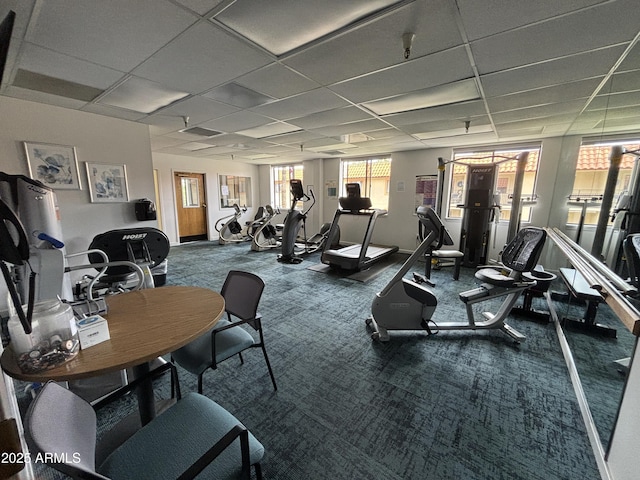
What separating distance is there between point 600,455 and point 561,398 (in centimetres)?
52

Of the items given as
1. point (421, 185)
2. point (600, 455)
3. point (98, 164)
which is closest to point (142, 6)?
point (98, 164)

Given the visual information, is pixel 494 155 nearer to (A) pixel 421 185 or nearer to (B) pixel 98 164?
(A) pixel 421 185

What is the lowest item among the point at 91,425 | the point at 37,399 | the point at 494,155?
the point at 91,425

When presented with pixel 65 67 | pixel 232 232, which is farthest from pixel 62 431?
pixel 232 232

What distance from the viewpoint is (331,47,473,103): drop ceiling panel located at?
2.11m

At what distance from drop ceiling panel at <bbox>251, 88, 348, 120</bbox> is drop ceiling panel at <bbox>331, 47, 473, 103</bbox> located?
178mm

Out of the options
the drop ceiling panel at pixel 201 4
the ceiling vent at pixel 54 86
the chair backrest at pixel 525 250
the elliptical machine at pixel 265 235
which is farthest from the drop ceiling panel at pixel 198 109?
the chair backrest at pixel 525 250

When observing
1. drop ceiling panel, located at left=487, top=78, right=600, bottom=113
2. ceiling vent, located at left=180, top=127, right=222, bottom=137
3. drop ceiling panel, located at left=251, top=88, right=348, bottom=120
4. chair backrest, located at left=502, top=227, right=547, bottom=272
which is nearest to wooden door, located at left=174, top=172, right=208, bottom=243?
ceiling vent, located at left=180, top=127, right=222, bottom=137

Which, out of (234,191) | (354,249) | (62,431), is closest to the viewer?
(62,431)

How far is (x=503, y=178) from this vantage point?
5379 mm

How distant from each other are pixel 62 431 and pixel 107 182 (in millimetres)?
3976

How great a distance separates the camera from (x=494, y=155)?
5.32 m

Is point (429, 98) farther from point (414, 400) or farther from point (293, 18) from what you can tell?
point (414, 400)

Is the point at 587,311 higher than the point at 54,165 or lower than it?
lower
